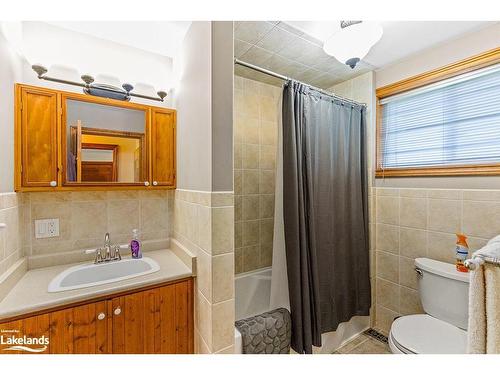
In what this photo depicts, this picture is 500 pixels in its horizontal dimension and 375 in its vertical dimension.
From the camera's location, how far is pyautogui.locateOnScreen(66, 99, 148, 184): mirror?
53.4 inches

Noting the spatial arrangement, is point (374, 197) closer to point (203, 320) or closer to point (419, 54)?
point (419, 54)

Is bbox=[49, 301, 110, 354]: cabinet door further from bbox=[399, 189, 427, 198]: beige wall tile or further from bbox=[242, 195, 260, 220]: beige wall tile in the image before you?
bbox=[399, 189, 427, 198]: beige wall tile

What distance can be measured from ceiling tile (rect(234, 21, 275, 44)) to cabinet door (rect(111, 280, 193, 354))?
1611 mm

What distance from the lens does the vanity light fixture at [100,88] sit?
4.22ft

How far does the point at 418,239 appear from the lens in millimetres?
1749

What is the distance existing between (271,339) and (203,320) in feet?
1.35

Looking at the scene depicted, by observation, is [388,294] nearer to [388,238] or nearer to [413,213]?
[388,238]

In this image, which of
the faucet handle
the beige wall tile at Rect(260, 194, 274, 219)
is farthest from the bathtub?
the faucet handle

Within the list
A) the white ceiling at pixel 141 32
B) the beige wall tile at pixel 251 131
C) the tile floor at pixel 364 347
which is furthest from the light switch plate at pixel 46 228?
the tile floor at pixel 364 347

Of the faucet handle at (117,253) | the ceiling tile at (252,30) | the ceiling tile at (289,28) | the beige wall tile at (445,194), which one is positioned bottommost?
the faucet handle at (117,253)

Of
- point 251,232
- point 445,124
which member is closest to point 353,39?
point 445,124

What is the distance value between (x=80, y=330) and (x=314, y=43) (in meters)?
2.17

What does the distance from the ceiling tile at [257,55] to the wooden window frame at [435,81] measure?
3.43 feet

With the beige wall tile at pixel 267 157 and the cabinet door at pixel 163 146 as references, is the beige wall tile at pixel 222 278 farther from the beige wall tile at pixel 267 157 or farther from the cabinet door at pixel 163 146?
the beige wall tile at pixel 267 157
